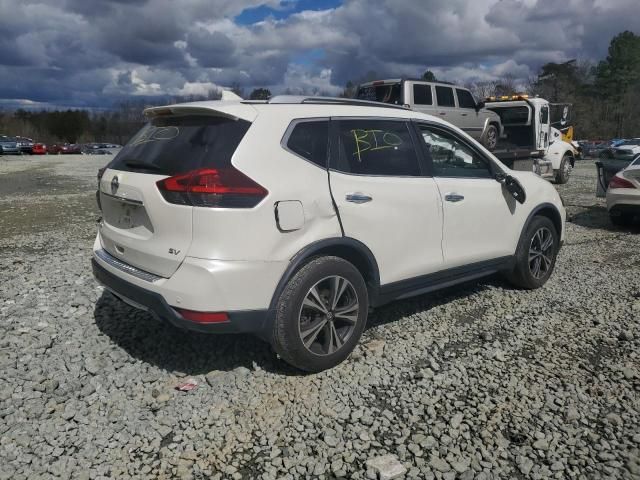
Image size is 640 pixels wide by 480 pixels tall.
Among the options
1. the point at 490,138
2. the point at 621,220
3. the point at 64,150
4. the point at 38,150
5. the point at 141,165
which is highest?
the point at 64,150

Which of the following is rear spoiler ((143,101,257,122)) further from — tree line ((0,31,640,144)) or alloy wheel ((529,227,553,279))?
tree line ((0,31,640,144))

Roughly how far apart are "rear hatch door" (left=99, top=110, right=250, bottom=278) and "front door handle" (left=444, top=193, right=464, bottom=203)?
1827 mm

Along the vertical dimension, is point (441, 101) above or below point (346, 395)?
above

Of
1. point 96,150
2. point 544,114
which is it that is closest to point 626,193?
point 544,114

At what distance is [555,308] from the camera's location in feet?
16.1

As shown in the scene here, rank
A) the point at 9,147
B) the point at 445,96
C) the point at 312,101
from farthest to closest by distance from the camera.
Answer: the point at 9,147 → the point at 445,96 → the point at 312,101

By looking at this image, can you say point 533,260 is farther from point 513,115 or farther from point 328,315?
point 513,115

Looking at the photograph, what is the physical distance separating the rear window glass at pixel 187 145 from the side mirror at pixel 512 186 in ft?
8.66

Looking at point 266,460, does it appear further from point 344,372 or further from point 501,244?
point 501,244

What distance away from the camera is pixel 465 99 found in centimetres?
1406

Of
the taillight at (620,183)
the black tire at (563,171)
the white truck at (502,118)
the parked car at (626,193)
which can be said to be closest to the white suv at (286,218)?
the parked car at (626,193)

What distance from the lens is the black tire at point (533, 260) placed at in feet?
16.9

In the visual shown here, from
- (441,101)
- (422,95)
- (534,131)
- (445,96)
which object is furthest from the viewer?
(534,131)

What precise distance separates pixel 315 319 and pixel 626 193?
Answer: 23.2 feet
